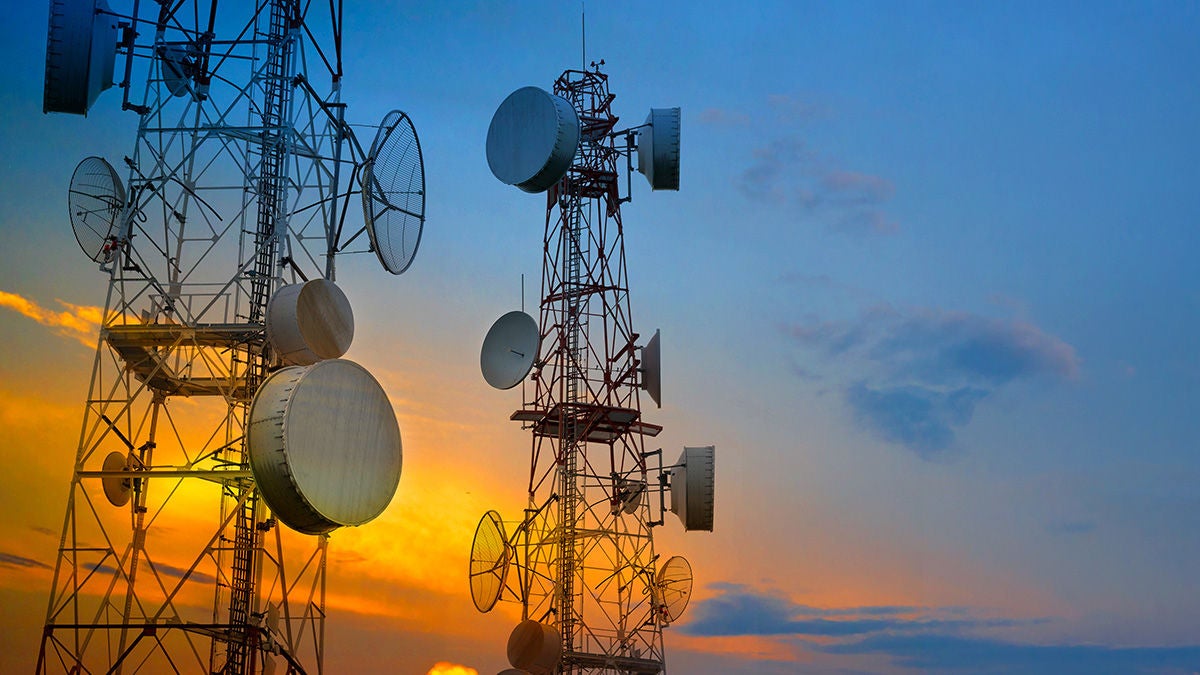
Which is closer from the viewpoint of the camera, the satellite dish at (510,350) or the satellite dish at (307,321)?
the satellite dish at (307,321)

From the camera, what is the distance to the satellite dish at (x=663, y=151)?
164 feet

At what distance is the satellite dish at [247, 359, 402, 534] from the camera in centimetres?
2747

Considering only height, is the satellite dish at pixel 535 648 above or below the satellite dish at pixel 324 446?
below

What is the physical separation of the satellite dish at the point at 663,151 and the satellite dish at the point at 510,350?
7067mm

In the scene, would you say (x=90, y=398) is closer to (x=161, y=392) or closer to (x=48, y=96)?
(x=161, y=392)

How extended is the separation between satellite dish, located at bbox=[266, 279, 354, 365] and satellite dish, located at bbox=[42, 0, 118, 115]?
299 inches

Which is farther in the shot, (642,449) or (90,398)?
(642,449)

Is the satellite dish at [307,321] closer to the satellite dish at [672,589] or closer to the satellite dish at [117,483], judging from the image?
the satellite dish at [117,483]

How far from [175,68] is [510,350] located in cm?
1638

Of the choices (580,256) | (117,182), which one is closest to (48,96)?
(117,182)

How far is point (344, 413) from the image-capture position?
30.0 meters

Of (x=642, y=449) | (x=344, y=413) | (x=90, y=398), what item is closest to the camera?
(x=344, y=413)

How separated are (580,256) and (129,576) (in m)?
21.9

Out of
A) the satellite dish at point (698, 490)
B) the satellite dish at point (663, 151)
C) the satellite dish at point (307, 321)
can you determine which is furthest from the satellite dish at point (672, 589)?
the satellite dish at point (307, 321)
